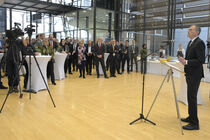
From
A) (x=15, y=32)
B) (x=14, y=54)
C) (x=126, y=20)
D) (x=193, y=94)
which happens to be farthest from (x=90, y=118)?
(x=126, y=20)

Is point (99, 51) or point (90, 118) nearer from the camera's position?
point (90, 118)

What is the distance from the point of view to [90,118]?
3.49 m

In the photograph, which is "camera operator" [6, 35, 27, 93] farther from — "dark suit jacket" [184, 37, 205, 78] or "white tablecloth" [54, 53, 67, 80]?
"dark suit jacket" [184, 37, 205, 78]

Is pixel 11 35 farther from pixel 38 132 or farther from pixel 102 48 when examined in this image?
pixel 102 48

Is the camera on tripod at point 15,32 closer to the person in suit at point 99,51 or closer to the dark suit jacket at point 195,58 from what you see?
the dark suit jacket at point 195,58

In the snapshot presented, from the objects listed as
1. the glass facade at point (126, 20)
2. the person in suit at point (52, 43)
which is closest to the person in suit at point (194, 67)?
the person in suit at point (52, 43)

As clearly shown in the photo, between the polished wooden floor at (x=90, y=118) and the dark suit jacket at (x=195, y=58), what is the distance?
92 centimetres

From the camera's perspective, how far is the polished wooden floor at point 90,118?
2.83 metres

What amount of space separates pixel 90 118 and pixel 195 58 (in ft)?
6.65

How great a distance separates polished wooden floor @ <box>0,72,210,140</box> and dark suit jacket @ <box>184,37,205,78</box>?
92 centimetres

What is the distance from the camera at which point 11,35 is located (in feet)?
15.0

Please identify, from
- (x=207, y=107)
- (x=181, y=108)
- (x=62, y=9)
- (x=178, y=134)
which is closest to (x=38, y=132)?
(x=178, y=134)

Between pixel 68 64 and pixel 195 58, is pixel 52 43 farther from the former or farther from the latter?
pixel 195 58

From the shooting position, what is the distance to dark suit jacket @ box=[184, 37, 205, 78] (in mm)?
2961
